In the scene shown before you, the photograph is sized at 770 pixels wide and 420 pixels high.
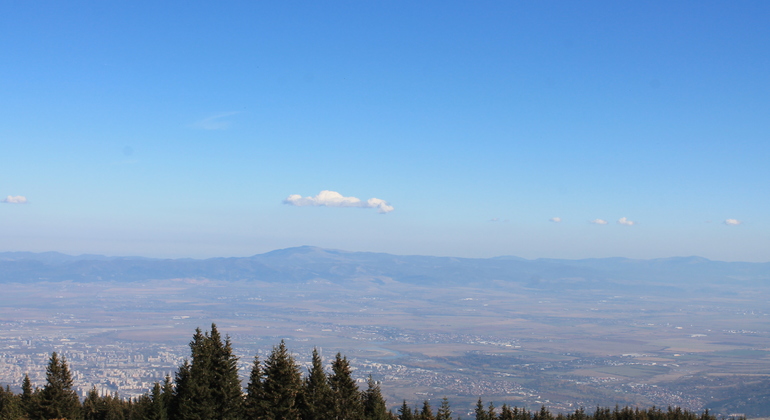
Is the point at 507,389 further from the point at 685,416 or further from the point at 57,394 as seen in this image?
the point at 57,394

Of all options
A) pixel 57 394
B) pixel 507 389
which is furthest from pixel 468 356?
pixel 57 394

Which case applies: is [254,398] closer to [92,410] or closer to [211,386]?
[211,386]

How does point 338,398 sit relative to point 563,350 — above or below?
above

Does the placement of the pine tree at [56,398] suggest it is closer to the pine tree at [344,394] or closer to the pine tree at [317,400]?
the pine tree at [317,400]

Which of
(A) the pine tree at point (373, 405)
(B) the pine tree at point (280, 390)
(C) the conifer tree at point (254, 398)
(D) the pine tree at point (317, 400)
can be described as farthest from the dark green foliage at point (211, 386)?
(A) the pine tree at point (373, 405)

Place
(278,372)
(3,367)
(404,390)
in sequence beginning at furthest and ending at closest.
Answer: (3,367), (404,390), (278,372)

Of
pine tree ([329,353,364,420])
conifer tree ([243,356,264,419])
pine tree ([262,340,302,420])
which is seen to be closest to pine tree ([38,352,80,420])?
conifer tree ([243,356,264,419])
